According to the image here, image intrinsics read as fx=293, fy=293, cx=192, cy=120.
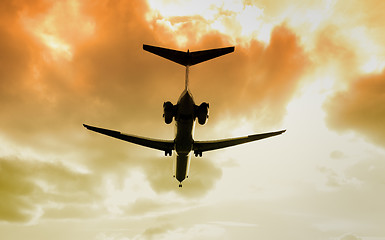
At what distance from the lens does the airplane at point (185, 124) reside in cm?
1931

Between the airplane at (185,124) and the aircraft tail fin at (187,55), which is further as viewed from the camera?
the aircraft tail fin at (187,55)

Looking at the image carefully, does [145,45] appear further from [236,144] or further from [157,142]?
[236,144]

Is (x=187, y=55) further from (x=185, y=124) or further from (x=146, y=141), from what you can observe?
(x=146, y=141)

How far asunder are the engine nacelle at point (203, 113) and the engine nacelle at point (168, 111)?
172 centimetres

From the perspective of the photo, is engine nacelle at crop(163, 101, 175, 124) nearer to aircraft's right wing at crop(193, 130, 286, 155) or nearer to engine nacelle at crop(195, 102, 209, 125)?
Result: engine nacelle at crop(195, 102, 209, 125)

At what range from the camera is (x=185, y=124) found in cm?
2053

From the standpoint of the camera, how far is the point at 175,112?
19641mm

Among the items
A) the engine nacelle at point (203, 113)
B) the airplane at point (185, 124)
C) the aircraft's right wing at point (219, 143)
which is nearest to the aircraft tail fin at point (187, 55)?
the airplane at point (185, 124)

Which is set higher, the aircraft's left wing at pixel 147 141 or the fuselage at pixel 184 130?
the aircraft's left wing at pixel 147 141

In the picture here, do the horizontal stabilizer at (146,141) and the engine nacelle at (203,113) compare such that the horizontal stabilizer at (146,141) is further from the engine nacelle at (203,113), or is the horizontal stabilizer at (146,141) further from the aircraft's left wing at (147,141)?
the engine nacelle at (203,113)

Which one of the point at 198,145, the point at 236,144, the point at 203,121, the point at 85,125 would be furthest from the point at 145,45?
the point at 236,144

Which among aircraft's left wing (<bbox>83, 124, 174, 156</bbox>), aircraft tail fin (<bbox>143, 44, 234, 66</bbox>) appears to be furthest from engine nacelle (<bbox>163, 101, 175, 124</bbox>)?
aircraft's left wing (<bbox>83, 124, 174, 156</bbox>)

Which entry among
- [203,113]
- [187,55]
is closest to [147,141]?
[203,113]

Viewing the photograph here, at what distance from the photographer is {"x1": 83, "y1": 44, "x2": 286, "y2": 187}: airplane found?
19312mm
